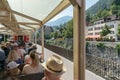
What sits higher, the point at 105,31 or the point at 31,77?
the point at 105,31

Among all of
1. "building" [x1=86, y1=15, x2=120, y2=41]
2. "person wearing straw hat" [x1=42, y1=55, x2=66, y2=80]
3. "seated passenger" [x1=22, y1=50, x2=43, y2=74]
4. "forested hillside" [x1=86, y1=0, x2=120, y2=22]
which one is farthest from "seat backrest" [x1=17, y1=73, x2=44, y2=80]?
"building" [x1=86, y1=15, x2=120, y2=41]

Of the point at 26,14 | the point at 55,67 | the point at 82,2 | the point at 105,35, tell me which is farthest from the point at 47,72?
the point at 105,35

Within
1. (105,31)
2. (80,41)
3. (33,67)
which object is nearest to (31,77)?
(33,67)

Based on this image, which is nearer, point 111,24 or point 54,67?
point 54,67

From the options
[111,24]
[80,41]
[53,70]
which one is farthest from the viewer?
[111,24]

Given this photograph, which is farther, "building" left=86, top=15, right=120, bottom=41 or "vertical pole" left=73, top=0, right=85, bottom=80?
"building" left=86, top=15, right=120, bottom=41

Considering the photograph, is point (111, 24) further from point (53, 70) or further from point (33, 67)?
point (53, 70)

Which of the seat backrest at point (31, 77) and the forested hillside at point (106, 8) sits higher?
the forested hillside at point (106, 8)

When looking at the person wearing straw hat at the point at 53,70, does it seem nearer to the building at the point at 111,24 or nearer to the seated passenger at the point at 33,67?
the seated passenger at the point at 33,67

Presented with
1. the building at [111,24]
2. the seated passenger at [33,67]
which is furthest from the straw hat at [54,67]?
the building at [111,24]

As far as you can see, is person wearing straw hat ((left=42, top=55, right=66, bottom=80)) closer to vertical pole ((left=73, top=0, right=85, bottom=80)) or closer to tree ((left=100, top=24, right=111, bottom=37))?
vertical pole ((left=73, top=0, right=85, bottom=80))

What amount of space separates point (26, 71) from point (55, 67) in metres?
1.42

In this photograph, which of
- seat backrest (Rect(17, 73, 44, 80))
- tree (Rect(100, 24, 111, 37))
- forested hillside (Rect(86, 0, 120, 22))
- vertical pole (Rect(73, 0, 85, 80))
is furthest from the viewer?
tree (Rect(100, 24, 111, 37))

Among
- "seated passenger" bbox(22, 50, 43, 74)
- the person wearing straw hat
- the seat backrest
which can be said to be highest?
the person wearing straw hat
